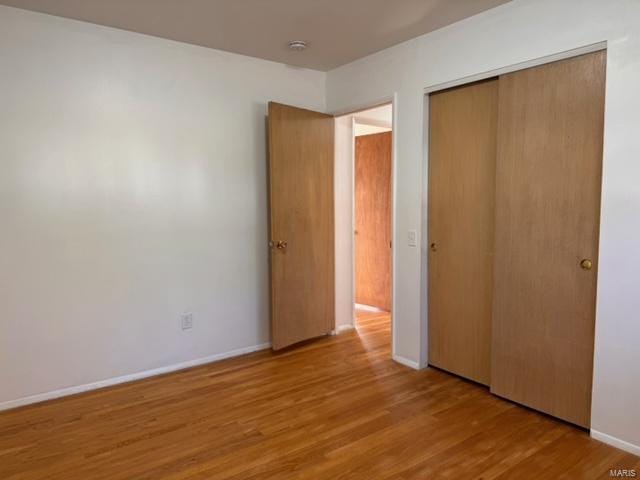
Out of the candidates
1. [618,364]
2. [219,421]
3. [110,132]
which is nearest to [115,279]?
[110,132]

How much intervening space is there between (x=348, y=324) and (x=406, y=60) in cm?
254

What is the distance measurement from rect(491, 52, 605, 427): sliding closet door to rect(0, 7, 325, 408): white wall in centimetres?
199

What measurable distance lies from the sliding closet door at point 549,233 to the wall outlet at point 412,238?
2.18 feet

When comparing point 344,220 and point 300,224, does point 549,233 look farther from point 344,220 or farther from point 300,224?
point 344,220

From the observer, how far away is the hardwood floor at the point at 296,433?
7.17ft

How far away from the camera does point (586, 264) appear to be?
244cm

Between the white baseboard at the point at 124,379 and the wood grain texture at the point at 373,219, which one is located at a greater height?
the wood grain texture at the point at 373,219

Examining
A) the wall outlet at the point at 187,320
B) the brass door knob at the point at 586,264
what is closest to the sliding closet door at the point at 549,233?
the brass door knob at the point at 586,264

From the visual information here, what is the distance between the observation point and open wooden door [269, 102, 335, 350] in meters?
3.69

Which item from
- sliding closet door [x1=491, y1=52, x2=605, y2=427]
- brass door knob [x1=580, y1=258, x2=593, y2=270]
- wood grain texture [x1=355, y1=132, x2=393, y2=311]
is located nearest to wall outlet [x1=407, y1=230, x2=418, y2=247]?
sliding closet door [x1=491, y1=52, x2=605, y2=427]

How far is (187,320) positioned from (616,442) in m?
2.89

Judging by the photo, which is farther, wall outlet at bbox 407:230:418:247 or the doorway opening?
the doorway opening

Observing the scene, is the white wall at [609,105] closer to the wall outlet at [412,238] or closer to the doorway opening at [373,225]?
the wall outlet at [412,238]

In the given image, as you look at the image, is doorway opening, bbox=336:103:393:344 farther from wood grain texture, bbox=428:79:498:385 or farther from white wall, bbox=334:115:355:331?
wood grain texture, bbox=428:79:498:385
